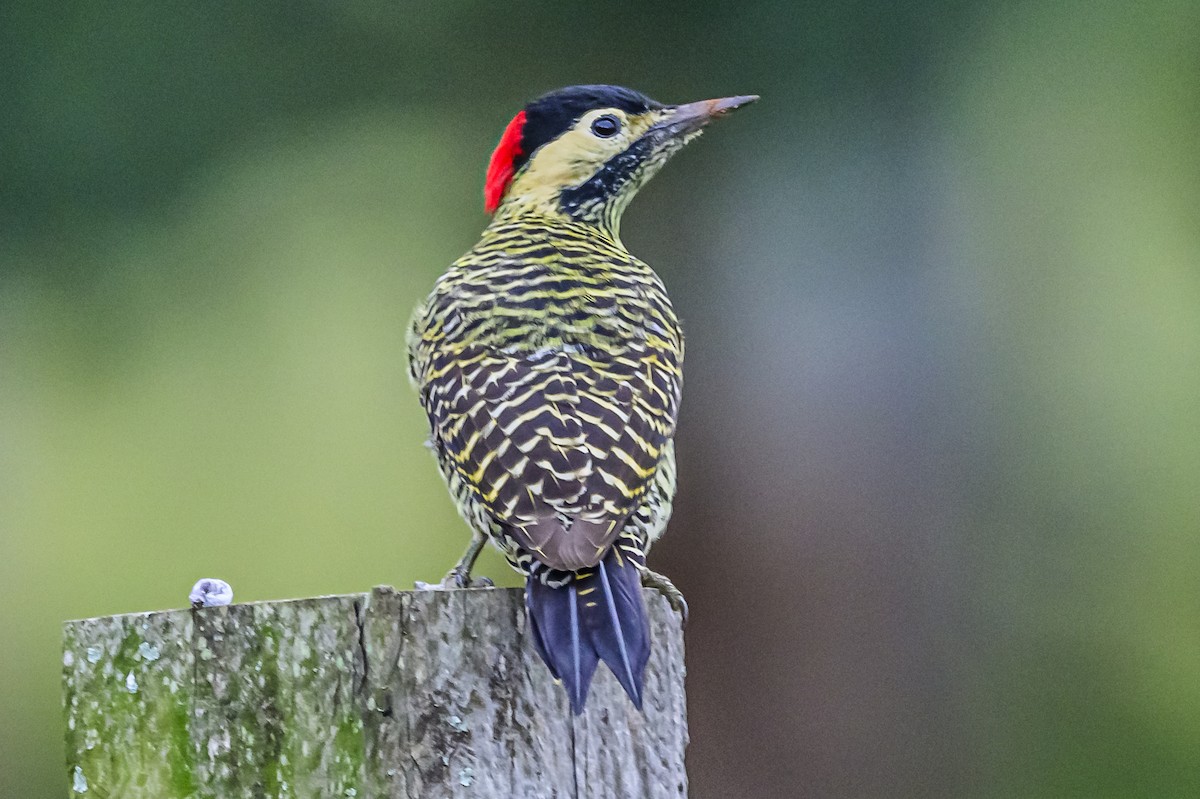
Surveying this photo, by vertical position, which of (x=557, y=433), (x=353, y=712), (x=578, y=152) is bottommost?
(x=353, y=712)

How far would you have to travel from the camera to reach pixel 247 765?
75.4 inches

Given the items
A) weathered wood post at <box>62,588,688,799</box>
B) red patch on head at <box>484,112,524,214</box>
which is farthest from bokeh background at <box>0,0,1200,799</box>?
weathered wood post at <box>62,588,688,799</box>

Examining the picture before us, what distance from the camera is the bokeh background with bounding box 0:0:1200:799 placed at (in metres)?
5.11

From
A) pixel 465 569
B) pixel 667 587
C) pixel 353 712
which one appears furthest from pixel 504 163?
pixel 353 712

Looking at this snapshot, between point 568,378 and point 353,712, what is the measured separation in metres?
0.95

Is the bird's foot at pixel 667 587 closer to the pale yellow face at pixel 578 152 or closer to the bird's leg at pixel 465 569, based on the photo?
the bird's leg at pixel 465 569

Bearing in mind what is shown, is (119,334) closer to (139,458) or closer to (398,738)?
(139,458)

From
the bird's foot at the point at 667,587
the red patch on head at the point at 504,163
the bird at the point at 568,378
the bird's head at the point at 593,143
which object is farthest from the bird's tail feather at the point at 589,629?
the red patch on head at the point at 504,163

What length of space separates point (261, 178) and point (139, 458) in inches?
47.2

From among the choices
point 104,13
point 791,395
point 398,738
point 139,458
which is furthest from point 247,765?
point 104,13

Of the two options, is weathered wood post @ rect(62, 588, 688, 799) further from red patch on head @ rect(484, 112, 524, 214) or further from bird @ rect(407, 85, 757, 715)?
red patch on head @ rect(484, 112, 524, 214)

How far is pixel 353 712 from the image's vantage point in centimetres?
190

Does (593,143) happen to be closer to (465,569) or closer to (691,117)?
(691,117)

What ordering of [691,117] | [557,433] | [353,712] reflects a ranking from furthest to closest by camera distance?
1. [691,117]
2. [557,433]
3. [353,712]
